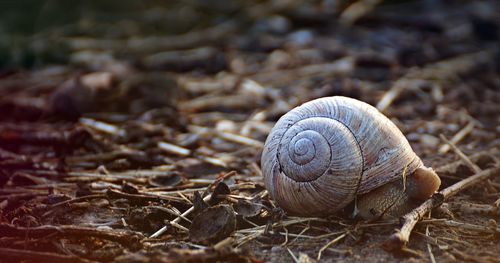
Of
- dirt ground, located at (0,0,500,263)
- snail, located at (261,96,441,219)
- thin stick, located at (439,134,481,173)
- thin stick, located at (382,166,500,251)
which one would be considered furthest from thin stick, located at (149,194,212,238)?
thin stick, located at (439,134,481,173)

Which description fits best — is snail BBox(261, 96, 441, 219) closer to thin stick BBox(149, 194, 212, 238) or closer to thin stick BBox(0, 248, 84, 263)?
thin stick BBox(149, 194, 212, 238)

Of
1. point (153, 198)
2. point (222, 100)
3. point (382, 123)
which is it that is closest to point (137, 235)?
point (153, 198)

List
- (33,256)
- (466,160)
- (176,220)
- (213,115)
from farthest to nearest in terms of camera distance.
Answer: (213,115)
(466,160)
(176,220)
(33,256)

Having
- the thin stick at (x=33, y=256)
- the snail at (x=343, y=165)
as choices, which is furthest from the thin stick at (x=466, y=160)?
the thin stick at (x=33, y=256)

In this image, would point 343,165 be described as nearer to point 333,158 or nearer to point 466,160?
point 333,158

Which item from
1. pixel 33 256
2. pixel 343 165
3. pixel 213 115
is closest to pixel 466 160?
pixel 343 165

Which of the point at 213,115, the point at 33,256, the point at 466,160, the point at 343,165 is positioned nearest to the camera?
the point at 33,256

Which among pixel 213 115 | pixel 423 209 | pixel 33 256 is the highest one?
pixel 33 256

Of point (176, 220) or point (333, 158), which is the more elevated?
point (333, 158)
